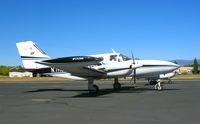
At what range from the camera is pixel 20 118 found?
22.4 feet

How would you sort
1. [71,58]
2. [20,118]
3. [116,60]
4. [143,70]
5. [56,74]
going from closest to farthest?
[20,118] → [71,58] → [116,60] → [143,70] → [56,74]

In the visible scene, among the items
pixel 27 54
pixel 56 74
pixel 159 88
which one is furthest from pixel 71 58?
pixel 159 88

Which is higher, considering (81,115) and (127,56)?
(127,56)

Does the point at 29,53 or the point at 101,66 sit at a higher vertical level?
the point at 29,53

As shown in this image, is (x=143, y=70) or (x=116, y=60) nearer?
(x=116, y=60)

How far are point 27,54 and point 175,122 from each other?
14369 millimetres

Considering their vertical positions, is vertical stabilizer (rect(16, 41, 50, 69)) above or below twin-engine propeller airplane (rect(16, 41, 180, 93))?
above

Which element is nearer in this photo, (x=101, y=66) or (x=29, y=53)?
(x=101, y=66)

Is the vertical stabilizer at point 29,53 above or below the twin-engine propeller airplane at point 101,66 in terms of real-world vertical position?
above

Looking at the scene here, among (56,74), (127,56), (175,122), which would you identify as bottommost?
(175,122)

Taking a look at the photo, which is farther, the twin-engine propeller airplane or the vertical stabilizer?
the vertical stabilizer

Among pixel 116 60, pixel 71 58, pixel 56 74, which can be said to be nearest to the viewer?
pixel 71 58

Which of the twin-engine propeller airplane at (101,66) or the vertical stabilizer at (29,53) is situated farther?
the vertical stabilizer at (29,53)

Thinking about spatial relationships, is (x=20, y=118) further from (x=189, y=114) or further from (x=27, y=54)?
(x=27, y=54)
